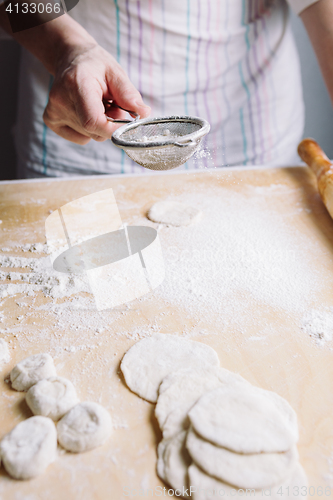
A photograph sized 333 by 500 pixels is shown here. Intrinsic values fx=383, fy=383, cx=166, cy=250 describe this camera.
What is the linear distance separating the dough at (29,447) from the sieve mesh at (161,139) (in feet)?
2.23

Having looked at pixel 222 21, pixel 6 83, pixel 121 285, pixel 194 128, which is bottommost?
pixel 121 285

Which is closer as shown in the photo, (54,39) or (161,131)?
(161,131)

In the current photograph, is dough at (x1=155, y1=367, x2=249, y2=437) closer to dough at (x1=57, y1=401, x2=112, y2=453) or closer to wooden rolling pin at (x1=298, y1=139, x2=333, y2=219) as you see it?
dough at (x1=57, y1=401, x2=112, y2=453)

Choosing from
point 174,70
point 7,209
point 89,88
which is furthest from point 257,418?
point 174,70

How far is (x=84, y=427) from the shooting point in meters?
0.66

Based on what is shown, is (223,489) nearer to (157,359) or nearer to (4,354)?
(157,359)

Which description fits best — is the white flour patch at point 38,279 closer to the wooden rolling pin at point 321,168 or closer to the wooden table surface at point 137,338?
the wooden table surface at point 137,338

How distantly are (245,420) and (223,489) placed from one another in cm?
11

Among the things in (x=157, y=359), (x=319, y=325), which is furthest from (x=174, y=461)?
(x=319, y=325)

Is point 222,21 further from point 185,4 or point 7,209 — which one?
point 7,209

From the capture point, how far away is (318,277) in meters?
1.03

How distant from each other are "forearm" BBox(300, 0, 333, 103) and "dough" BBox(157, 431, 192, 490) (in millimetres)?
1290

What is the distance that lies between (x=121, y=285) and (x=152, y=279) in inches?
3.4

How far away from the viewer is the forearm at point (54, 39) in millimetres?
1360
